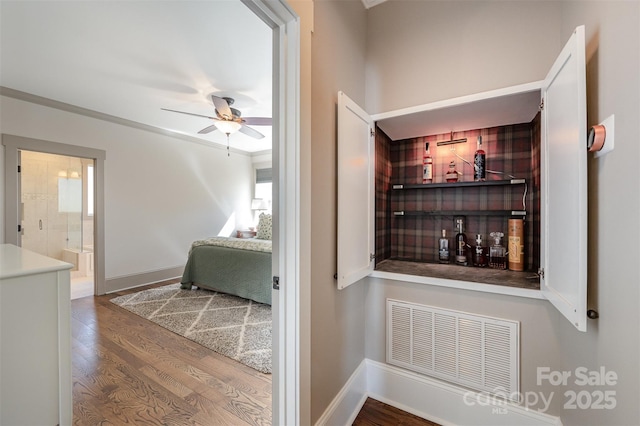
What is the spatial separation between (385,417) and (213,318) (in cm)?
214

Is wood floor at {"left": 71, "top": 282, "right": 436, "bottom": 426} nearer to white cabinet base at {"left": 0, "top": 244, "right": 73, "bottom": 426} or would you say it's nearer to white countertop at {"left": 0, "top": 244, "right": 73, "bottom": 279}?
white cabinet base at {"left": 0, "top": 244, "right": 73, "bottom": 426}

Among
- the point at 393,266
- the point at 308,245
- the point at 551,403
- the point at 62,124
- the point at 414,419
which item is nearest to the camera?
the point at 308,245

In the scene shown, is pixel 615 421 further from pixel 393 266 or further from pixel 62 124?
pixel 62 124

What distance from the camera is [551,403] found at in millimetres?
1328

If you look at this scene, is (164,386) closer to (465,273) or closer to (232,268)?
(232,268)

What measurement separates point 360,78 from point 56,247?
265 inches

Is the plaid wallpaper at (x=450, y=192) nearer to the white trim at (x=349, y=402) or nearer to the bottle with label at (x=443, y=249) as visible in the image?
the bottle with label at (x=443, y=249)

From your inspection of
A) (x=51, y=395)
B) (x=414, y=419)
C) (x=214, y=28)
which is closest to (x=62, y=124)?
(x=214, y=28)

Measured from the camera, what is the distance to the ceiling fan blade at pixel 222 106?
282cm

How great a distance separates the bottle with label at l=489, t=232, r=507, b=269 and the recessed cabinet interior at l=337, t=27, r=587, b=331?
0.19ft

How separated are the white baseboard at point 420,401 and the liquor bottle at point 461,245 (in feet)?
2.55

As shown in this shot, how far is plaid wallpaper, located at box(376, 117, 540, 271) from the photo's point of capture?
173cm

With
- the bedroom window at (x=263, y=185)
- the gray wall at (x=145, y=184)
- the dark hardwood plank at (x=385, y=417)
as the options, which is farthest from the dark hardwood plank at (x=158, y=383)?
the bedroom window at (x=263, y=185)

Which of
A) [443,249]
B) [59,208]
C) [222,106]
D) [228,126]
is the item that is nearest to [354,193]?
[443,249]
